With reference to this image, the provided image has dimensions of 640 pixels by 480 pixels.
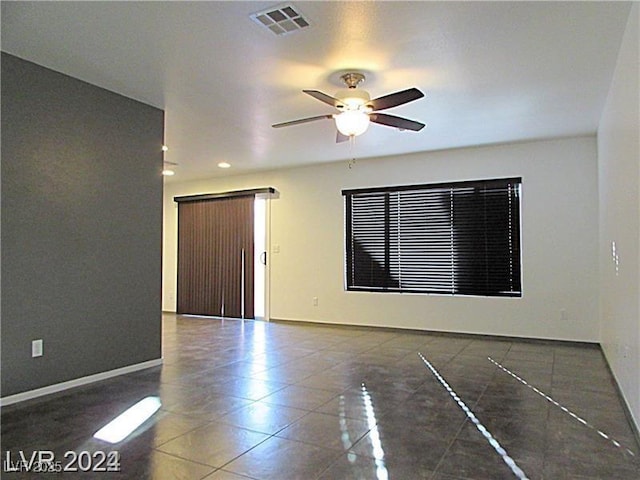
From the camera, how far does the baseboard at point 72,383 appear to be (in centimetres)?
325

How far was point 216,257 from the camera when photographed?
8094 mm

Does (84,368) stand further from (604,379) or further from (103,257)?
(604,379)

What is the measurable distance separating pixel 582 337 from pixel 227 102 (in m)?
4.73

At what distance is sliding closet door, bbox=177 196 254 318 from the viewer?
777 cm

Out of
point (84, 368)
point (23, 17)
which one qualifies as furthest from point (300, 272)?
point (23, 17)

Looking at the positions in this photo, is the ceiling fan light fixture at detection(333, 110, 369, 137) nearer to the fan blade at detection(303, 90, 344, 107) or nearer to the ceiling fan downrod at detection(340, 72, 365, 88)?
the fan blade at detection(303, 90, 344, 107)

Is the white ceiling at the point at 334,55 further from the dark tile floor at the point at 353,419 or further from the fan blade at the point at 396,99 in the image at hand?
the dark tile floor at the point at 353,419

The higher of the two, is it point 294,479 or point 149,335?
point 149,335

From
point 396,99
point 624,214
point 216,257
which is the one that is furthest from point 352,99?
point 216,257

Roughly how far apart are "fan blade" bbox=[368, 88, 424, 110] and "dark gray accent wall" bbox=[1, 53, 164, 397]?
2.24m

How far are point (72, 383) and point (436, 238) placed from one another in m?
4.59

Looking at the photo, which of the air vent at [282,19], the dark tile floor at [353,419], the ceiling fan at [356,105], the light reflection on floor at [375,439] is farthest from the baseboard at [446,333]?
the air vent at [282,19]

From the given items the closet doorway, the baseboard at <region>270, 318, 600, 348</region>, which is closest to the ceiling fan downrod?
the baseboard at <region>270, 318, 600, 348</region>

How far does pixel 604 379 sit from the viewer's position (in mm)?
3953
